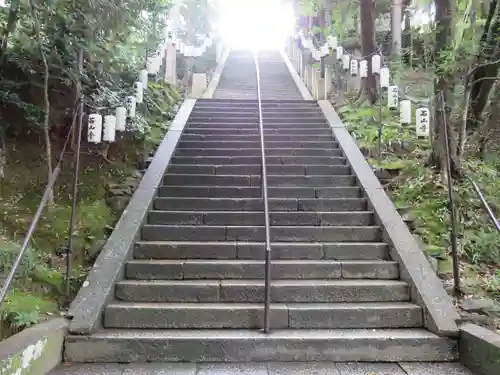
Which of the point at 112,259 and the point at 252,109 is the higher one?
the point at 252,109

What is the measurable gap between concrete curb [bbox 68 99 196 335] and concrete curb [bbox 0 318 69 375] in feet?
0.51

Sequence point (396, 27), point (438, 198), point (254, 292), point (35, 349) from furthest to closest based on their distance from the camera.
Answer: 1. point (396, 27)
2. point (438, 198)
3. point (254, 292)
4. point (35, 349)

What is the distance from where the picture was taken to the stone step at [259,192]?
5.68m

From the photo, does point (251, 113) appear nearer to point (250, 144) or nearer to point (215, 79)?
point (250, 144)

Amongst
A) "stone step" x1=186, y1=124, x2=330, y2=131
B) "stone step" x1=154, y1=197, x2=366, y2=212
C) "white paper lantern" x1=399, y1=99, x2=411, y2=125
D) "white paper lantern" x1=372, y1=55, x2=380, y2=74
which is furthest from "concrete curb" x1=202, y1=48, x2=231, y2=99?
"stone step" x1=154, y1=197, x2=366, y2=212

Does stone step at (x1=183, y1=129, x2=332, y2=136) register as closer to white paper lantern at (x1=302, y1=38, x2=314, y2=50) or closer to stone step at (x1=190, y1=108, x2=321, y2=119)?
stone step at (x1=190, y1=108, x2=321, y2=119)

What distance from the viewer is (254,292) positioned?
3812 mm

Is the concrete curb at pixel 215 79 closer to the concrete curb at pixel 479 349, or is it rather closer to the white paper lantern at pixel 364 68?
the white paper lantern at pixel 364 68

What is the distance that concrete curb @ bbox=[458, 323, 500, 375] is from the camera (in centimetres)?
284

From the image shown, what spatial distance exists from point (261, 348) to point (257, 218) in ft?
6.50

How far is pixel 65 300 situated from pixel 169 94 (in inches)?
273

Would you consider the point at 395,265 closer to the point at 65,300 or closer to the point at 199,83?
the point at 65,300

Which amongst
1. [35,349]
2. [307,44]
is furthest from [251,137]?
[307,44]

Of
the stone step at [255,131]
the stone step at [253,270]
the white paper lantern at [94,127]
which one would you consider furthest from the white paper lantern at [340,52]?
the stone step at [253,270]
